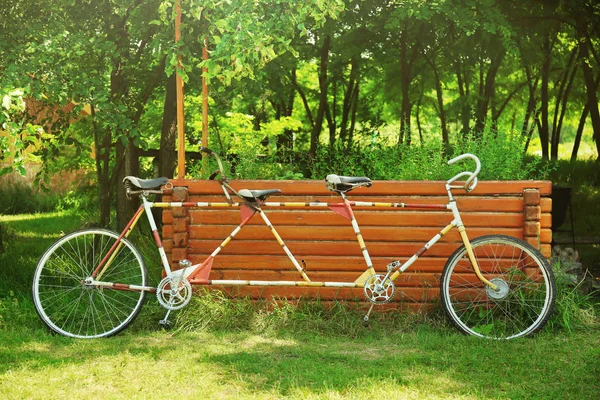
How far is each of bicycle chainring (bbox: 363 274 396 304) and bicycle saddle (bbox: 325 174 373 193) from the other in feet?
2.01

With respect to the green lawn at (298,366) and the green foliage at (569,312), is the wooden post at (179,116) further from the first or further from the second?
the green foliage at (569,312)

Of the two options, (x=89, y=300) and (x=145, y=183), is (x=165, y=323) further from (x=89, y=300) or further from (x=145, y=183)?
(x=145, y=183)

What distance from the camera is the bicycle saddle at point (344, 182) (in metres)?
5.47

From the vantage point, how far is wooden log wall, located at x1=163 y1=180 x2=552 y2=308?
5812 mm

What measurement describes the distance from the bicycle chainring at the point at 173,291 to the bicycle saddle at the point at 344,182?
1.17 m

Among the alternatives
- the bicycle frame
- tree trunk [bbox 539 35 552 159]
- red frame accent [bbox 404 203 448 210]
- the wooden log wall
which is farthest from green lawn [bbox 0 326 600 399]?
tree trunk [bbox 539 35 552 159]

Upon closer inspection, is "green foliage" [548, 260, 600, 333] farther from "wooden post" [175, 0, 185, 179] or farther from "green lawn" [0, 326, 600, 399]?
"wooden post" [175, 0, 185, 179]

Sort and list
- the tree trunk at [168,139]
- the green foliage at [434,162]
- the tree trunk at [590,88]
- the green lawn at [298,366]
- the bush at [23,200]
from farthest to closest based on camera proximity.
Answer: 1. the bush at [23,200]
2. the tree trunk at [590,88]
3. the tree trunk at [168,139]
4. the green foliage at [434,162]
5. the green lawn at [298,366]

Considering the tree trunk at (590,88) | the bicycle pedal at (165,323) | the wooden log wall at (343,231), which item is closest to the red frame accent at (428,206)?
the wooden log wall at (343,231)

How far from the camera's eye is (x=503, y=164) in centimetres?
607

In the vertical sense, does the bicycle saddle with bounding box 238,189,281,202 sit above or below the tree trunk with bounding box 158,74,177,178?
below

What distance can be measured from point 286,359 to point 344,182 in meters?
1.29

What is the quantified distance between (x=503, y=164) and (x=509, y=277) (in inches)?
35.1

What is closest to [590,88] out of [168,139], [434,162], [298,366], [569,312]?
[168,139]
